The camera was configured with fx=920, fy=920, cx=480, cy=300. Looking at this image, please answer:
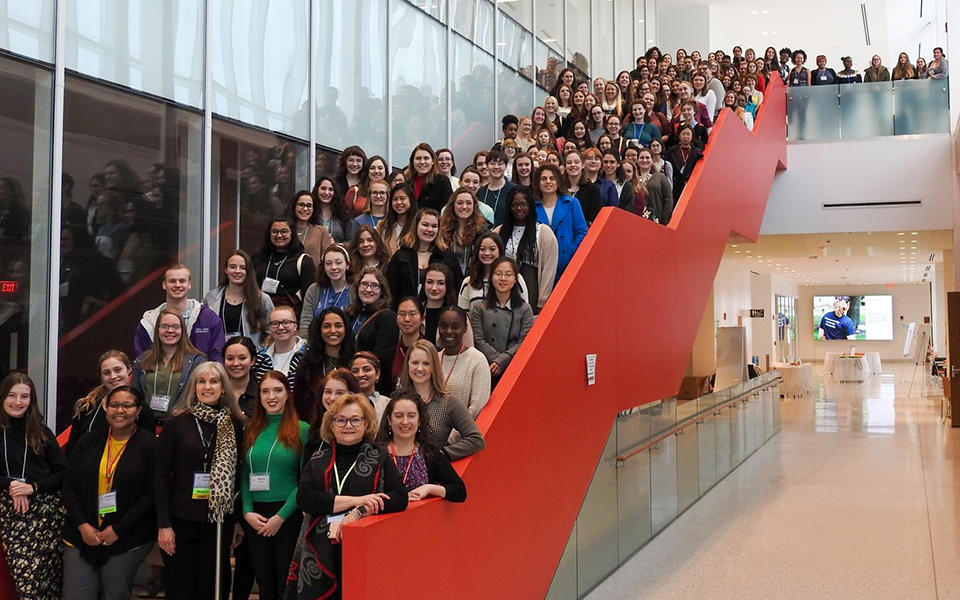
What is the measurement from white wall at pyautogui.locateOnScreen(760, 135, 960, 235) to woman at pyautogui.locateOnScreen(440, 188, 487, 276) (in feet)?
38.6

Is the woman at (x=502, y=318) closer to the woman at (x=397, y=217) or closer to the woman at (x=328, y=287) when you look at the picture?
the woman at (x=328, y=287)

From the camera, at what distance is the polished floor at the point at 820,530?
21.9 feet

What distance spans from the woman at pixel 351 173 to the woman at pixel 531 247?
1.77 meters

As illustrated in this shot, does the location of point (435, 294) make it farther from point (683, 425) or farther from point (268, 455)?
point (683, 425)

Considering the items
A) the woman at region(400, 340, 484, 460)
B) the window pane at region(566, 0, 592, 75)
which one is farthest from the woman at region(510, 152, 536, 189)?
the window pane at region(566, 0, 592, 75)

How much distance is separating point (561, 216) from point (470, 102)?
19.8ft

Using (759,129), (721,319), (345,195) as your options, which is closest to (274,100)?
→ (345,195)

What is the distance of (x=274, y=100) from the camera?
28.9 ft

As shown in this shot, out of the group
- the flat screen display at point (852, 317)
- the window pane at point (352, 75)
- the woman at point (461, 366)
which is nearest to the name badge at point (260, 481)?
the woman at point (461, 366)

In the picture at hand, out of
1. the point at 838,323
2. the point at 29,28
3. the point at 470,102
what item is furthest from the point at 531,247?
the point at 838,323

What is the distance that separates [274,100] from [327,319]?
15.1 feet

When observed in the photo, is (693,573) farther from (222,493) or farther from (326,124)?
(326,124)

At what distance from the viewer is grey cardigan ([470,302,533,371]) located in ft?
17.8

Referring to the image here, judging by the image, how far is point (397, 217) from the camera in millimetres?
6738
